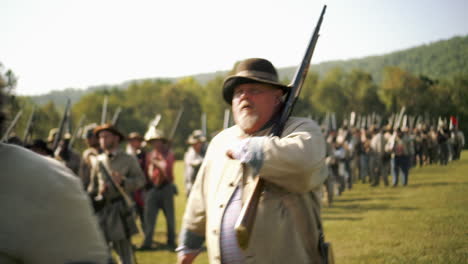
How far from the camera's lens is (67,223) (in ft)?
4.98

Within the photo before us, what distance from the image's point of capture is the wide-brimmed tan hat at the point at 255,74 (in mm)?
3492

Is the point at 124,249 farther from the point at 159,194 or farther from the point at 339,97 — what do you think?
the point at 339,97

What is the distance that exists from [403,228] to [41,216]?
26.5 feet

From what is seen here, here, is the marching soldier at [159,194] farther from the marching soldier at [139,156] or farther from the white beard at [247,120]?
the white beard at [247,120]

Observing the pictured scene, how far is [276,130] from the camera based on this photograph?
10.8 ft

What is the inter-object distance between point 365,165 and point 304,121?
17110 millimetres

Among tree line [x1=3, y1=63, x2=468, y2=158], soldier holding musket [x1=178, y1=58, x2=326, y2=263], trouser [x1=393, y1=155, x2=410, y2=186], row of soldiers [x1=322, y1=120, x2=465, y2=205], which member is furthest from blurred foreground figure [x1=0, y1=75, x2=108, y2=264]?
trouser [x1=393, y1=155, x2=410, y2=186]

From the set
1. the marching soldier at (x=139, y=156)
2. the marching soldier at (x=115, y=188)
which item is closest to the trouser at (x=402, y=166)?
the marching soldier at (x=139, y=156)

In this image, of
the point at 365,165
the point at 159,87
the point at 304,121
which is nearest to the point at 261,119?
the point at 304,121

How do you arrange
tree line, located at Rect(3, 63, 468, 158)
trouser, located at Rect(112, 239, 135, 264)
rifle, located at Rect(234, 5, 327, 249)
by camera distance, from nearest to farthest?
1. rifle, located at Rect(234, 5, 327, 249)
2. trouser, located at Rect(112, 239, 135, 264)
3. tree line, located at Rect(3, 63, 468, 158)

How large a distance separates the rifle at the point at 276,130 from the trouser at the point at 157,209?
21.9ft

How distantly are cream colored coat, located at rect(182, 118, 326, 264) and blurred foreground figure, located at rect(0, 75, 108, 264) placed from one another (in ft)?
5.15

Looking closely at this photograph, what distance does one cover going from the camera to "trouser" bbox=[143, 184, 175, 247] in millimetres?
9648

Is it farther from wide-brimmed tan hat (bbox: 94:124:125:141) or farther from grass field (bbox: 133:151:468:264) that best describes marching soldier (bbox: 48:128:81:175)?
wide-brimmed tan hat (bbox: 94:124:125:141)
